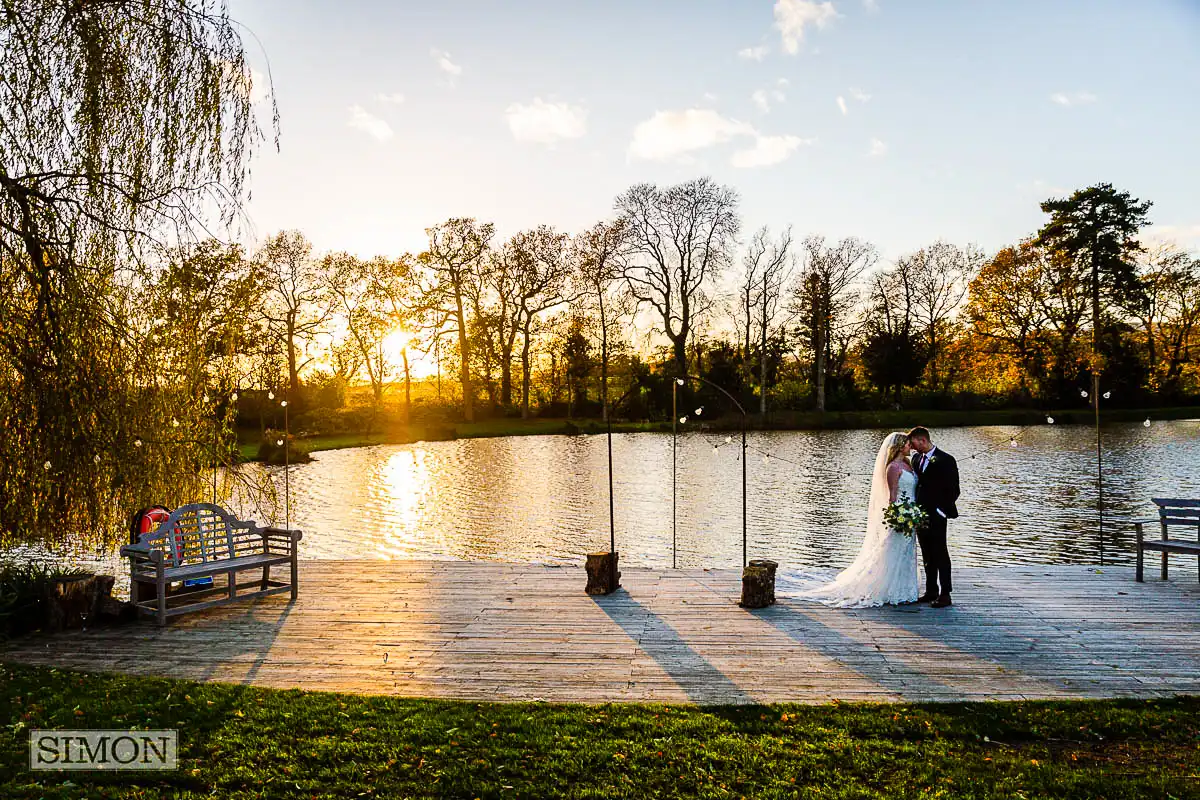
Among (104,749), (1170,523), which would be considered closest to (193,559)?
(104,749)

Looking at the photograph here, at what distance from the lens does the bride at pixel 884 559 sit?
7.97 meters

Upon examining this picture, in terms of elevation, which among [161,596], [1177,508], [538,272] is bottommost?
[161,596]

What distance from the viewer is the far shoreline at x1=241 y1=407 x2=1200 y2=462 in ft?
132

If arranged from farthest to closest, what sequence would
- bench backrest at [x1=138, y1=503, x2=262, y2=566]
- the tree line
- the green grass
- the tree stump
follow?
the tree line → the tree stump → bench backrest at [x1=138, y1=503, x2=262, y2=566] → the green grass

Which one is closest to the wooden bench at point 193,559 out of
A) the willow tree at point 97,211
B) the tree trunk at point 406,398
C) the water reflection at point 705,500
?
the willow tree at point 97,211

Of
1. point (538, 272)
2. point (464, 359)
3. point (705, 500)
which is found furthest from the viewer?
point (538, 272)

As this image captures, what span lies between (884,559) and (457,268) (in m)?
39.3

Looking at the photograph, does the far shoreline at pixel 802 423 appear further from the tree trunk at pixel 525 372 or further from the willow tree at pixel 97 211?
the willow tree at pixel 97 211

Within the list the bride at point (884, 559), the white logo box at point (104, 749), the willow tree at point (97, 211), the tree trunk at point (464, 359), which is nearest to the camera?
the white logo box at point (104, 749)

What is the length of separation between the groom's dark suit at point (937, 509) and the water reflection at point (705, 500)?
433 cm

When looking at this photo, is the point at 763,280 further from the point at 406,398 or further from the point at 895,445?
the point at 895,445

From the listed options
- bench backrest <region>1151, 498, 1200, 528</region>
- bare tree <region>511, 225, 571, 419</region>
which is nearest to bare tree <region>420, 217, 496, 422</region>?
bare tree <region>511, 225, 571, 419</region>

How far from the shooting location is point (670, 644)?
6.60 m

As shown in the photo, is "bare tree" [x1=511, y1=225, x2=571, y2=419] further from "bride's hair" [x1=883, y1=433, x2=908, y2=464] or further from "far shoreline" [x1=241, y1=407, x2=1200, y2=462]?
"bride's hair" [x1=883, y1=433, x2=908, y2=464]
